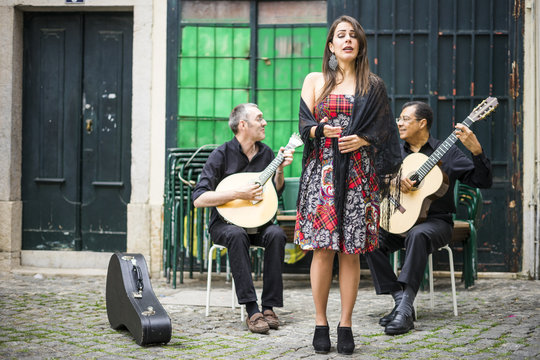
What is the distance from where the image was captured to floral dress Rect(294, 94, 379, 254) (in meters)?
3.91

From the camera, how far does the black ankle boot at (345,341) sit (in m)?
3.89

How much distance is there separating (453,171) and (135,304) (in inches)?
103

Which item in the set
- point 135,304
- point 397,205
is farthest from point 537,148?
point 135,304

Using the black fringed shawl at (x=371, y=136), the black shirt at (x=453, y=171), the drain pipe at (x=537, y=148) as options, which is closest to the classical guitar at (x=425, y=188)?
the black shirt at (x=453, y=171)

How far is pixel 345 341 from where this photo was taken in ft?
12.8

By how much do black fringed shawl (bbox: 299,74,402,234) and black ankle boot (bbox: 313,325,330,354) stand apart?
0.58m

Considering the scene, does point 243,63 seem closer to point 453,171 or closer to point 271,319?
point 453,171

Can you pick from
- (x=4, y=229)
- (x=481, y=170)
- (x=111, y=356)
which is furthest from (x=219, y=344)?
(x=4, y=229)

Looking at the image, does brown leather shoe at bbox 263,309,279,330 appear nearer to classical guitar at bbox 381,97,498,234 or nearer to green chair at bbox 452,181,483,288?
classical guitar at bbox 381,97,498,234

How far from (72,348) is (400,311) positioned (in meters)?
2.10

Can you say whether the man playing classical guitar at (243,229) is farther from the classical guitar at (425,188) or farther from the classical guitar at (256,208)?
the classical guitar at (425,188)

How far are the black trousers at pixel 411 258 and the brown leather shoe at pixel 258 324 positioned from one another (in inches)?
33.9

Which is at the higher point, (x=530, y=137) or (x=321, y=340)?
(x=530, y=137)

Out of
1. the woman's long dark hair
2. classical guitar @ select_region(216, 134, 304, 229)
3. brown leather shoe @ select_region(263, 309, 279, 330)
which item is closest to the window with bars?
classical guitar @ select_region(216, 134, 304, 229)
